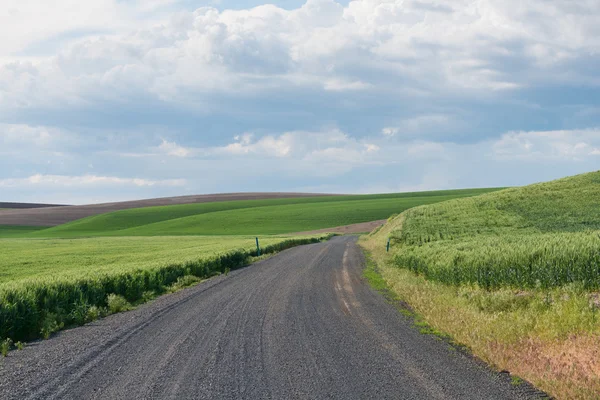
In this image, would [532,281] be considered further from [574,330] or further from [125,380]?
[125,380]

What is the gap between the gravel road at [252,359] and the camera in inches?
295

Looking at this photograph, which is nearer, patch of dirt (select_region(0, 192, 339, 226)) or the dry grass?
the dry grass

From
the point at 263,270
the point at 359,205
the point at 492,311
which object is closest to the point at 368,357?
the point at 492,311

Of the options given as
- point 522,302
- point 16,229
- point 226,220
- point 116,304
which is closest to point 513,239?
point 522,302

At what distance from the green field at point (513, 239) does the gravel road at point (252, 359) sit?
4.68m

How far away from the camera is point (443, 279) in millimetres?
19250

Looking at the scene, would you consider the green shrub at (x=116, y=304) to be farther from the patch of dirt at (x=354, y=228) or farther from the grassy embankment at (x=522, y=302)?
the patch of dirt at (x=354, y=228)

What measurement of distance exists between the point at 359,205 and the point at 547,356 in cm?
10875

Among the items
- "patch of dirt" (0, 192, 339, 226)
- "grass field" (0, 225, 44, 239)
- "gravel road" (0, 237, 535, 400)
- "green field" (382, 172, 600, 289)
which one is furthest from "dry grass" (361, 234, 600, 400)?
"patch of dirt" (0, 192, 339, 226)

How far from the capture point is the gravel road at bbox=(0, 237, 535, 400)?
749cm

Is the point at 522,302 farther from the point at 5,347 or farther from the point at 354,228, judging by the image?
the point at 354,228

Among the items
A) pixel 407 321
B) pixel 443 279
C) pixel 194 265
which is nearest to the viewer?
pixel 407 321

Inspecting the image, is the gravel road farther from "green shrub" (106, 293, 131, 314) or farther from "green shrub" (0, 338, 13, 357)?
"green shrub" (106, 293, 131, 314)

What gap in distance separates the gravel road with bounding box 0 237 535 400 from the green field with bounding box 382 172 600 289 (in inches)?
184
